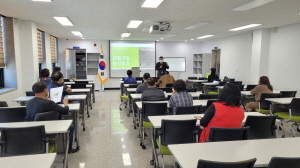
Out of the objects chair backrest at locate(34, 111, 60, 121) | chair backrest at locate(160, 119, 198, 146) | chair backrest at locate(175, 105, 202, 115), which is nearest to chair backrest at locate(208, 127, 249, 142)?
chair backrest at locate(160, 119, 198, 146)

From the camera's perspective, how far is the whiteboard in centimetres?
1353

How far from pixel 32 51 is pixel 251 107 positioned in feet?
21.7

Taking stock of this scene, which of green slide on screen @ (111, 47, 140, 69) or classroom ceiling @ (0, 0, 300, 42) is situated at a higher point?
classroom ceiling @ (0, 0, 300, 42)

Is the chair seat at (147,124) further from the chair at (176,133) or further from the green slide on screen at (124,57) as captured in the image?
the green slide on screen at (124,57)

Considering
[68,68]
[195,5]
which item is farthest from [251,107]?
[68,68]

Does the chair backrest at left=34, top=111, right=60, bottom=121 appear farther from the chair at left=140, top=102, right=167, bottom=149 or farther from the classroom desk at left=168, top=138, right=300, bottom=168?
the classroom desk at left=168, top=138, right=300, bottom=168

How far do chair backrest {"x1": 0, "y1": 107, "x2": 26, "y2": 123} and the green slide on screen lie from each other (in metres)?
9.39

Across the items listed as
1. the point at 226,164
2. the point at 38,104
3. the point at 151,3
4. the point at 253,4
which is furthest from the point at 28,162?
the point at 253,4

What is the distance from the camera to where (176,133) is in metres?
2.78

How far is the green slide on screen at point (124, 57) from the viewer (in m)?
12.5

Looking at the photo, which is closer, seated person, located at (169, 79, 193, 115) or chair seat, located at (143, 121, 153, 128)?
seated person, located at (169, 79, 193, 115)

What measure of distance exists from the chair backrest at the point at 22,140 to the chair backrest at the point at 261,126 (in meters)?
2.72

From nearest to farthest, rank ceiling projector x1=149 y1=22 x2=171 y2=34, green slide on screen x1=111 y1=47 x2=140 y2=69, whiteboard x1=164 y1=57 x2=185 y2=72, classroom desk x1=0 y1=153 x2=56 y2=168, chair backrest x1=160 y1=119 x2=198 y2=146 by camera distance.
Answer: classroom desk x1=0 y1=153 x2=56 y2=168, chair backrest x1=160 y1=119 x2=198 y2=146, ceiling projector x1=149 y1=22 x2=171 y2=34, green slide on screen x1=111 y1=47 x2=140 y2=69, whiteboard x1=164 y1=57 x2=185 y2=72

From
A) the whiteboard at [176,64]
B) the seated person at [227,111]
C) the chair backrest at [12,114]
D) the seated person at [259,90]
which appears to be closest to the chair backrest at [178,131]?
the seated person at [227,111]
